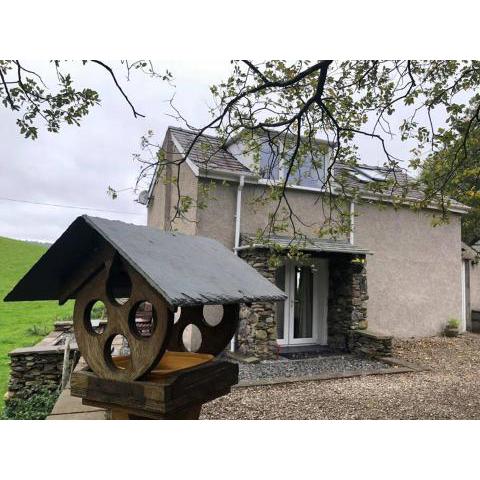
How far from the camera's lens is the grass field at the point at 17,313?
2268mm

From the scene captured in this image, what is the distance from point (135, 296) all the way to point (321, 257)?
4.39m

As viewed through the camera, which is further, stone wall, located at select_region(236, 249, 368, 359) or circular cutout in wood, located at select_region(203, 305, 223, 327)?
stone wall, located at select_region(236, 249, 368, 359)

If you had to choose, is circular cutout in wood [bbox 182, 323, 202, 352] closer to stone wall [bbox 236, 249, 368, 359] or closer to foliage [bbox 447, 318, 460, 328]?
stone wall [bbox 236, 249, 368, 359]

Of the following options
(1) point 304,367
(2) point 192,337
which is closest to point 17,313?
(2) point 192,337

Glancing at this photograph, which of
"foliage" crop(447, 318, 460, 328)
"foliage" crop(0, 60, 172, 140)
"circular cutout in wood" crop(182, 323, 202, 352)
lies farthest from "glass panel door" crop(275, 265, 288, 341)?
"foliage" crop(0, 60, 172, 140)

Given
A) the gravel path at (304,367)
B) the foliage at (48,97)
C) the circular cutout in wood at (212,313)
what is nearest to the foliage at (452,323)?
the gravel path at (304,367)

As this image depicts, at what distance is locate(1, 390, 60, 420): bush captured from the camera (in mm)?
2727

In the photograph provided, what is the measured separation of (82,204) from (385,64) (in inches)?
85.8

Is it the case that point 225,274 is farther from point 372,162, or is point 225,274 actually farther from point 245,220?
point 245,220

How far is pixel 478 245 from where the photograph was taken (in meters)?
7.41

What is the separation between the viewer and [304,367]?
4098 mm

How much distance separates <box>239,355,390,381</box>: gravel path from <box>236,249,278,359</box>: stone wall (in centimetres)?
16

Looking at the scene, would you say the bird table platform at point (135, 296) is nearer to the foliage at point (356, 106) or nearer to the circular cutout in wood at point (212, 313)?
the foliage at point (356, 106)
